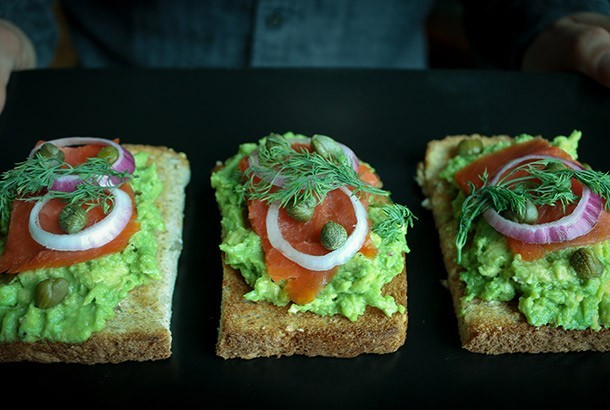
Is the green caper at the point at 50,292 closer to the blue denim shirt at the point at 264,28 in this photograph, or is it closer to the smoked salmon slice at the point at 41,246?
the smoked salmon slice at the point at 41,246

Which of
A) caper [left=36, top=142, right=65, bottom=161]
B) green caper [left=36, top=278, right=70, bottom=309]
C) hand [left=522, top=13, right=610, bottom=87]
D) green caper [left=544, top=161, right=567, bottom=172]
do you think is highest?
hand [left=522, top=13, right=610, bottom=87]

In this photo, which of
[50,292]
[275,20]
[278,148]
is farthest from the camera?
[275,20]

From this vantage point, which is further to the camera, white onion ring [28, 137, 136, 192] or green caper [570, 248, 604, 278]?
white onion ring [28, 137, 136, 192]

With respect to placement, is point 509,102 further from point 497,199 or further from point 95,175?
point 95,175

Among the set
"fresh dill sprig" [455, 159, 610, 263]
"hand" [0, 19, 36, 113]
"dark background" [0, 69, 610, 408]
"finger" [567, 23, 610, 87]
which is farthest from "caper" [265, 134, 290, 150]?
"finger" [567, 23, 610, 87]

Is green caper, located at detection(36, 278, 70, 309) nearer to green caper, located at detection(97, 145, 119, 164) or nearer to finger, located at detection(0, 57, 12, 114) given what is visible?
green caper, located at detection(97, 145, 119, 164)

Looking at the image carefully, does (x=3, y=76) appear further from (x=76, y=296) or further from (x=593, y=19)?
(x=593, y=19)

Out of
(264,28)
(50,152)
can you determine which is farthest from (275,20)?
(50,152)

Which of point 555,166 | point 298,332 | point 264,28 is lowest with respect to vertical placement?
point 298,332
